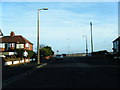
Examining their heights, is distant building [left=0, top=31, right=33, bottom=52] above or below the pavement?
above

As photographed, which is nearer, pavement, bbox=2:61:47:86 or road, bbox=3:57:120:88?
road, bbox=3:57:120:88

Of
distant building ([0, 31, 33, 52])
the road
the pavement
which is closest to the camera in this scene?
the road

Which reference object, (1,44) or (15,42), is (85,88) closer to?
(1,44)

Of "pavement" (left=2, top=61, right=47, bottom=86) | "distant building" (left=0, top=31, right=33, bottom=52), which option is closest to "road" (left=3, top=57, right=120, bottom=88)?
"pavement" (left=2, top=61, right=47, bottom=86)

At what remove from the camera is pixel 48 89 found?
973 cm

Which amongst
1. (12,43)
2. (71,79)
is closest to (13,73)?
(71,79)

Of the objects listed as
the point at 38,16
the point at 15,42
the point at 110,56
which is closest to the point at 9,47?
the point at 15,42

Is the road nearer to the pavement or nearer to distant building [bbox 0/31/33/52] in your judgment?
the pavement

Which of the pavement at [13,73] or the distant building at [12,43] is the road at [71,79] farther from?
the distant building at [12,43]

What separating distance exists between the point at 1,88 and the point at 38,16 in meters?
23.6

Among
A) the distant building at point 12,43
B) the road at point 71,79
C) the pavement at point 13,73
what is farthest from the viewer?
the distant building at point 12,43

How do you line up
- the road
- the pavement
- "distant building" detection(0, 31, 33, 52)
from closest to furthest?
the road
the pavement
"distant building" detection(0, 31, 33, 52)

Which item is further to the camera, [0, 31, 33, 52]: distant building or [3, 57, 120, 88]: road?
[0, 31, 33, 52]: distant building

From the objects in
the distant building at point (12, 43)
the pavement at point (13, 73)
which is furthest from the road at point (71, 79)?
the distant building at point (12, 43)
